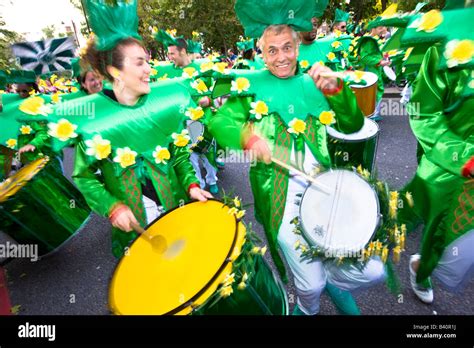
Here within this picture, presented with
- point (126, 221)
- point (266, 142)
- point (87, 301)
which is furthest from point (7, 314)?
point (266, 142)

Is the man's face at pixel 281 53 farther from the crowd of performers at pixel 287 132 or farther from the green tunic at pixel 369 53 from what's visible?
the green tunic at pixel 369 53

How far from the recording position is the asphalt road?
2.18 metres

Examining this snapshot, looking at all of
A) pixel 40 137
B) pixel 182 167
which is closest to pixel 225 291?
pixel 182 167

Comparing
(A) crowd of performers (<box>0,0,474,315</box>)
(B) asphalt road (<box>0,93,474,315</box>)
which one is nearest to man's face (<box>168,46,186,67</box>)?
(B) asphalt road (<box>0,93,474,315</box>)

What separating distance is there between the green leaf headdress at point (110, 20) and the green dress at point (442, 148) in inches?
63.5

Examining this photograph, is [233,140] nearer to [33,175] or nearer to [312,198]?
[312,198]

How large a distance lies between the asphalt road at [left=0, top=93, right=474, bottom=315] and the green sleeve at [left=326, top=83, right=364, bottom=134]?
0.83 meters

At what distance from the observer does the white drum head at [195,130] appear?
3.58 meters

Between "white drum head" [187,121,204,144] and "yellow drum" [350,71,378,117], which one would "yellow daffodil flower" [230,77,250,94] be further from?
"white drum head" [187,121,204,144]

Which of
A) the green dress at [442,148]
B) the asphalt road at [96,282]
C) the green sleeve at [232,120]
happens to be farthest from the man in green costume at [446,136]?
the green sleeve at [232,120]

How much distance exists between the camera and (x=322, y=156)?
1.77 metres

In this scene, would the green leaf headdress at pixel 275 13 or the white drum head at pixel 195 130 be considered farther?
the white drum head at pixel 195 130

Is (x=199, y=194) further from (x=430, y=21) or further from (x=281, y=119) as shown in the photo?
(x=430, y=21)

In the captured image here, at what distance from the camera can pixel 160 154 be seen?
1790mm
